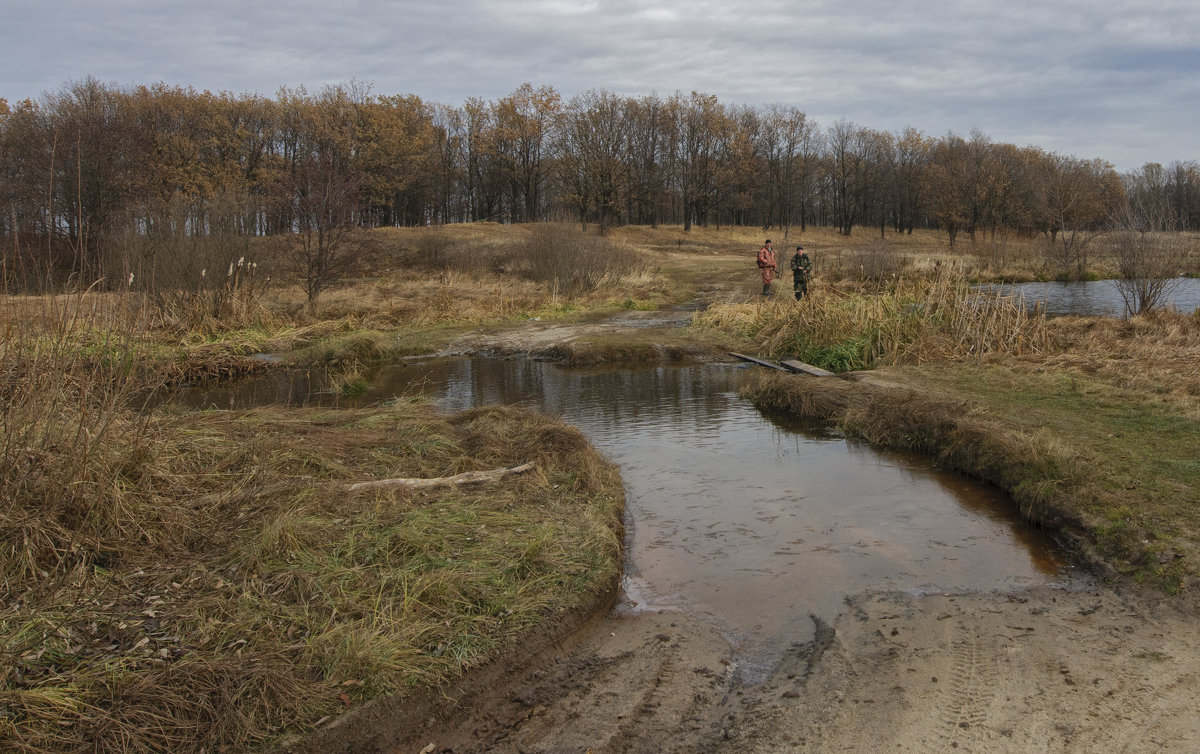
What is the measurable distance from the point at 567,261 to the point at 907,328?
1504 cm

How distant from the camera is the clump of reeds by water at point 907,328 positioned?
13.5 meters

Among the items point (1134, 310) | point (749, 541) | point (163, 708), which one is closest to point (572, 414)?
point (749, 541)

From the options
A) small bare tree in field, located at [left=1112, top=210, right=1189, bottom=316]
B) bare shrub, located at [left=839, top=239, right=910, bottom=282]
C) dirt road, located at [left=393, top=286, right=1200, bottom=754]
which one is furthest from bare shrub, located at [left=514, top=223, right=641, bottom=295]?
dirt road, located at [left=393, top=286, right=1200, bottom=754]

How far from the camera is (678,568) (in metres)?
5.91

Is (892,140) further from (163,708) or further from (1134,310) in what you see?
(163,708)

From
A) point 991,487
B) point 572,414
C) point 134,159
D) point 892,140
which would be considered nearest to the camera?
point 991,487

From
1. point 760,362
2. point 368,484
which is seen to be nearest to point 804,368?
point 760,362

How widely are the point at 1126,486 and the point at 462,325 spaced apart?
17487mm

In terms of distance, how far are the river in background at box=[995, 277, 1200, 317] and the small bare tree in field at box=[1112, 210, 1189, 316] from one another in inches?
22.8

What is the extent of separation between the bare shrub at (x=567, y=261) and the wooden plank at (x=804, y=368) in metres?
12.4

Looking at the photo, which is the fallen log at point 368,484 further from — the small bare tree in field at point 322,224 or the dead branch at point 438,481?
the small bare tree in field at point 322,224

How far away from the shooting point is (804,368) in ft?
45.9

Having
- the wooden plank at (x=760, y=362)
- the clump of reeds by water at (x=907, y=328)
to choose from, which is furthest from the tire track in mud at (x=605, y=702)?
the wooden plank at (x=760, y=362)

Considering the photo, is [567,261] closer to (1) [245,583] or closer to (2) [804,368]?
(2) [804,368]
